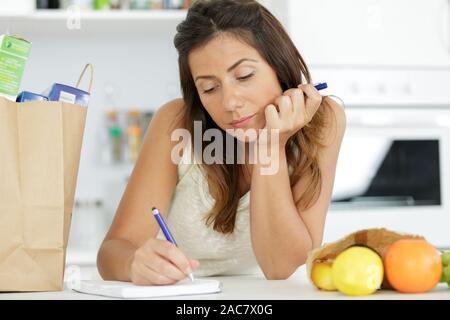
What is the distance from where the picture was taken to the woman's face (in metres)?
1.31

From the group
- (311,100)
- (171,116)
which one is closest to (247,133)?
(311,100)

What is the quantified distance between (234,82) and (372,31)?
1.45 m

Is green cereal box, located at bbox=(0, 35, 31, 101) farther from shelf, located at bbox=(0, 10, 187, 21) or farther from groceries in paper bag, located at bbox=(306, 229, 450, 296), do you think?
shelf, located at bbox=(0, 10, 187, 21)

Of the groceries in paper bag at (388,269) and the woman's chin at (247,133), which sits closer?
the groceries in paper bag at (388,269)

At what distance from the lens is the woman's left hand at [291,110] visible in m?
1.32

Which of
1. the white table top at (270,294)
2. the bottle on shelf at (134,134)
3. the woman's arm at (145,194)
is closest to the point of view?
the white table top at (270,294)

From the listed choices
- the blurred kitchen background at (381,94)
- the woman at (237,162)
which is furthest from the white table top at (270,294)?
the blurred kitchen background at (381,94)

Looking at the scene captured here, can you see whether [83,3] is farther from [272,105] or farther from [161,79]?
[272,105]

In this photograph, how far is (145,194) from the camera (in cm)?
142

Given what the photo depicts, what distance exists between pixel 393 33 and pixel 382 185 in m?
0.56

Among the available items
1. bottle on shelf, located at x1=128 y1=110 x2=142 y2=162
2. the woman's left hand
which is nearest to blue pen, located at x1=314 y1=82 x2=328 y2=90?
the woman's left hand

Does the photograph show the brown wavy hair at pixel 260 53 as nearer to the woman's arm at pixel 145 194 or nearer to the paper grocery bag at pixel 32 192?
the woman's arm at pixel 145 194

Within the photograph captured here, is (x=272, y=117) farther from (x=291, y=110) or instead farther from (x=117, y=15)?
(x=117, y=15)
